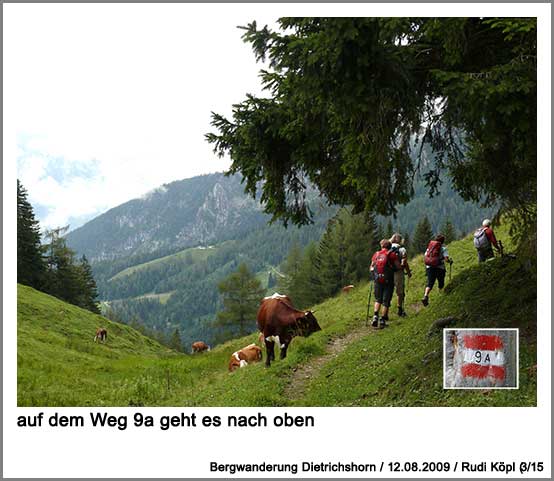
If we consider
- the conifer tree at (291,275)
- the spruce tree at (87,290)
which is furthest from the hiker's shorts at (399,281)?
the spruce tree at (87,290)

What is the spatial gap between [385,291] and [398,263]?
0.94 meters

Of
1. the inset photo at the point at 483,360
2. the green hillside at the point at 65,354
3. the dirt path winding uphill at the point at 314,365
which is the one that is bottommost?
the green hillside at the point at 65,354

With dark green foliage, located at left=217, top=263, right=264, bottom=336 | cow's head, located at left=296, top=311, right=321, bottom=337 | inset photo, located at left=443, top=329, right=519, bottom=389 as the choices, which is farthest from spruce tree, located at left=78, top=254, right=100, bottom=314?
inset photo, located at left=443, top=329, right=519, bottom=389

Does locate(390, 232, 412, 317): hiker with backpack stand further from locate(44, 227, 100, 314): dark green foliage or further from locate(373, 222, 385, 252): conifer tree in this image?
locate(373, 222, 385, 252): conifer tree

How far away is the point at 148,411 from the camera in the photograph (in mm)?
6285

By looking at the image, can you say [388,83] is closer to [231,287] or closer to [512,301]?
[512,301]

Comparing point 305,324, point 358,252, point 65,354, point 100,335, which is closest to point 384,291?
point 305,324

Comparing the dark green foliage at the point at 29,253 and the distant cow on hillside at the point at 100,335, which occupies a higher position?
the dark green foliage at the point at 29,253

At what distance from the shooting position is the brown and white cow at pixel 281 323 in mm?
11195

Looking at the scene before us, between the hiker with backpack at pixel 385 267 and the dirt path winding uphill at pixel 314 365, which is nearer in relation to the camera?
the dirt path winding uphill at pixel 314 365

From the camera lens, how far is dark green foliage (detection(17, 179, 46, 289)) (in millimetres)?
36116

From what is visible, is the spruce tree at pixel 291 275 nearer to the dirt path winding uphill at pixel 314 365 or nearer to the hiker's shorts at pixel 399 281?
the dirt path winding uphill at pixel 314 365

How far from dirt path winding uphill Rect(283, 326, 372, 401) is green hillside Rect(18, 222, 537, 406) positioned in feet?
0.08

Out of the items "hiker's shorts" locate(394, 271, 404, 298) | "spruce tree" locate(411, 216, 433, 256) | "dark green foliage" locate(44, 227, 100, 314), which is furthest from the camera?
"spruce tree" locate(411, 216, 433, 256)
